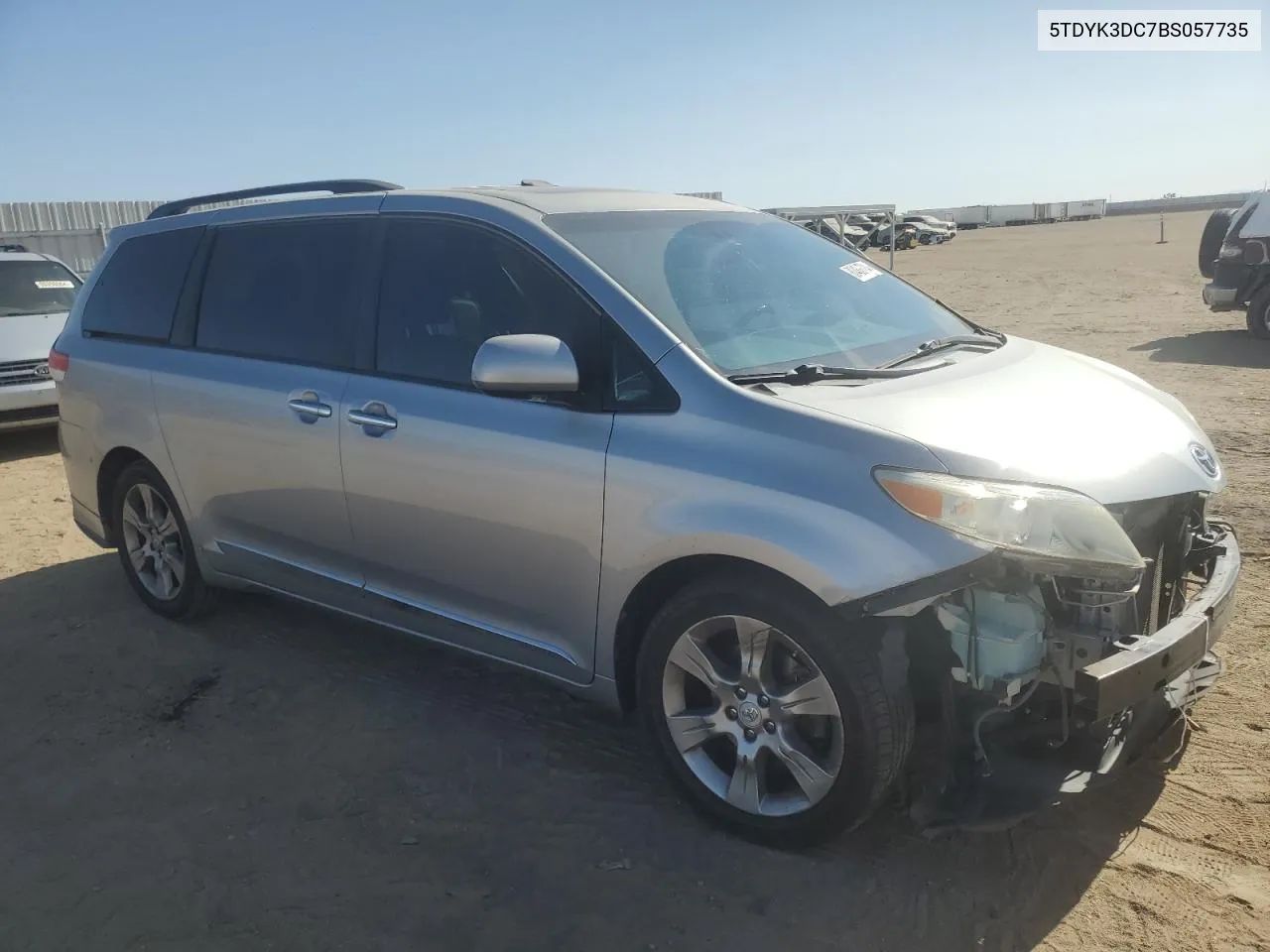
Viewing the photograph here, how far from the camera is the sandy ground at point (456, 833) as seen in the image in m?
2.63

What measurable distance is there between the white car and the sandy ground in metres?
4.89

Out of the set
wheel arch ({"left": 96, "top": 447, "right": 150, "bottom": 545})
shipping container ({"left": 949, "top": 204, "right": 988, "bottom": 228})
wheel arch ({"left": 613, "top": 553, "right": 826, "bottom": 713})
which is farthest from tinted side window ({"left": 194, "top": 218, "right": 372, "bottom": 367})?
shipping container ({"left": 949, "top": 204, "right": 988, "bottom": 228})

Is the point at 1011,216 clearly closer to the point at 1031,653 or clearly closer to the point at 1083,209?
the point at 1083,209

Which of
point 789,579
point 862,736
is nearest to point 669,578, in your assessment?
point 789,579

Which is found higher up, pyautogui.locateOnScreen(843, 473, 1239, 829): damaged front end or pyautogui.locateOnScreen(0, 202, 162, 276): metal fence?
pyautogui.locateOnScreen(0, 202, 162, 276): metal fence

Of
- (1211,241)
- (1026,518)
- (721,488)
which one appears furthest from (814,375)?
(1211,241)

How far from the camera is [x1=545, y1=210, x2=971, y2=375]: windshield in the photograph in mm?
3191

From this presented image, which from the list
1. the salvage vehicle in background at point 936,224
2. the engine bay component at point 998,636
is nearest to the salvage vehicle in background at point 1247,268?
the engine bay component at point 998,636

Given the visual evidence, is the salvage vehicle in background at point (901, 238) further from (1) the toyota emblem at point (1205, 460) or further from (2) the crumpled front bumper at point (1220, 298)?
(1) the toyota emblem at point (1205, 460)

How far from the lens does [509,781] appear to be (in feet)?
11.0

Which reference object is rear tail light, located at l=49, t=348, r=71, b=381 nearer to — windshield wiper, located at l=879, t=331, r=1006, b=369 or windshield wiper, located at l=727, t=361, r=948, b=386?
windshield wiper, located at l=727, t=361, r=948, b=386

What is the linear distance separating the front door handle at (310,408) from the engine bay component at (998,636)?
7.68ft

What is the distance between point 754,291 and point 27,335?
8.13m

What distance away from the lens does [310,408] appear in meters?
3.76
